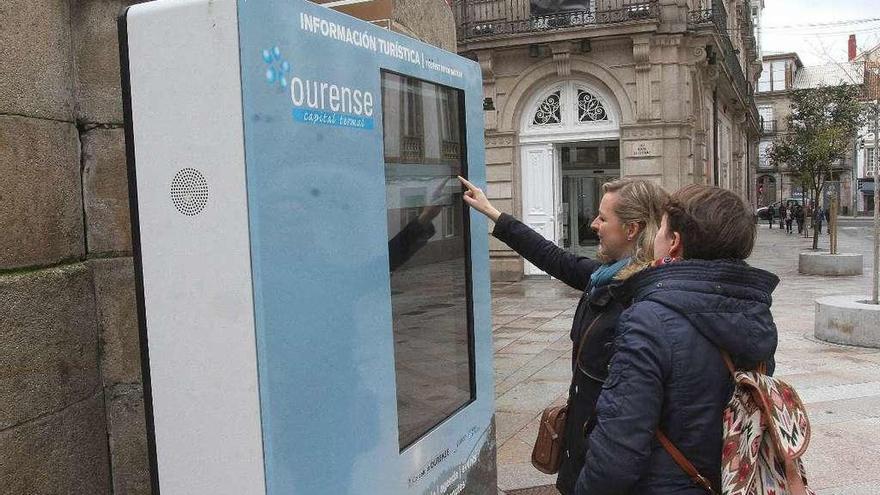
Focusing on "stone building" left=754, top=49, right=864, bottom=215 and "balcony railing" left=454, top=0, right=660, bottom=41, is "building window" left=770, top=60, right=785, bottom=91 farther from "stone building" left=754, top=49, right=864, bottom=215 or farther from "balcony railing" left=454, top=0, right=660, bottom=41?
"balcony railing" left=454, top=0, right=660, bottom=41

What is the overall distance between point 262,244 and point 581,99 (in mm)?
15948

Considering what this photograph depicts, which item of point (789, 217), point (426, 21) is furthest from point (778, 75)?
point (426, 21)

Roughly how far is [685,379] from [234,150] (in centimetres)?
121

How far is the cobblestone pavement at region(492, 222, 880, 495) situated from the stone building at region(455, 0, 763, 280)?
3.75 m

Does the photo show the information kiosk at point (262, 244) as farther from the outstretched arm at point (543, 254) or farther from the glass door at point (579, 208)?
the glass door at point (579, 208)

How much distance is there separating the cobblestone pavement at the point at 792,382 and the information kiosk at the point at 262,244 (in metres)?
2.77

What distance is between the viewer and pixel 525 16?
56.7 feet

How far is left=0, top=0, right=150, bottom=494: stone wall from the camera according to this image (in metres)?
2.21

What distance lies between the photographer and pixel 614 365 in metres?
2.08

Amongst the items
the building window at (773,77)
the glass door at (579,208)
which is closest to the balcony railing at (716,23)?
the glass door at (579,208)

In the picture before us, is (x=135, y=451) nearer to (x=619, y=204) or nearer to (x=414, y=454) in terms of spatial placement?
(x=414, y=454)

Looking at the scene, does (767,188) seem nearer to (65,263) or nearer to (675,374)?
(675,374)

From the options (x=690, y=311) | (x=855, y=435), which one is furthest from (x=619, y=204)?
(x=855, y=435)

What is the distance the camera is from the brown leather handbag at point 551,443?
2.85 metres
